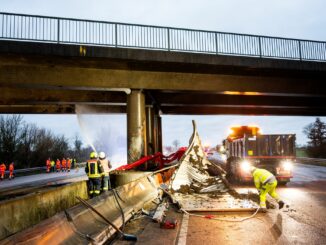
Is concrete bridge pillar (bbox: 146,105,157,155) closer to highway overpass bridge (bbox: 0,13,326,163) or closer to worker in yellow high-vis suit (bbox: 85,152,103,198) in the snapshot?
highway overpass bridge (bbox: 0,13,326,163)

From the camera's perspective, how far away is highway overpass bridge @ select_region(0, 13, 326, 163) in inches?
552

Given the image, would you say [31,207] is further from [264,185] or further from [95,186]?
[264,185]

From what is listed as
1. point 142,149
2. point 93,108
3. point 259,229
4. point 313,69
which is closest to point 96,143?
point 93,108

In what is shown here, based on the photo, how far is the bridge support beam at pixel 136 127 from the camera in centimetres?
1608

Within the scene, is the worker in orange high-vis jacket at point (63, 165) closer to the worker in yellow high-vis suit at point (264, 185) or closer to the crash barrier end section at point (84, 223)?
the crash barrier end section at point (84, 223)

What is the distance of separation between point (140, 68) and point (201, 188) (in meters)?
7.84

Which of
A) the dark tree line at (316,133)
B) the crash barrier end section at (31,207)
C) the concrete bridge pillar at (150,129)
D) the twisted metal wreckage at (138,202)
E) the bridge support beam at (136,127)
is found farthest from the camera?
the dark tree line at (316,133)

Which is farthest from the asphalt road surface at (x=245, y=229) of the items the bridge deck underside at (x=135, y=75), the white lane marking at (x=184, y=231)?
the bridge deck underside at (x=135, y=75)

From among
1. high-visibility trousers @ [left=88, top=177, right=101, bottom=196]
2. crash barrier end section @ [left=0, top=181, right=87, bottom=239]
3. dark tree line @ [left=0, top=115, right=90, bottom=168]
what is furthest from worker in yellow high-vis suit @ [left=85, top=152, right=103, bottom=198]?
dark tree line @ [left=0, top=115, right=90, bottom=168]

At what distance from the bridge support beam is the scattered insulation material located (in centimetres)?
389

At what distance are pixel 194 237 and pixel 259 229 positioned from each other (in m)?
Result: 1.57

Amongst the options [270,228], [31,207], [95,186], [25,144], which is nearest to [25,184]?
[95,186]

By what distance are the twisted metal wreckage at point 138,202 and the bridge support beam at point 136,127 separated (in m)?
1.99

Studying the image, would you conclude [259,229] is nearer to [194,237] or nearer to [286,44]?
[194,237]
